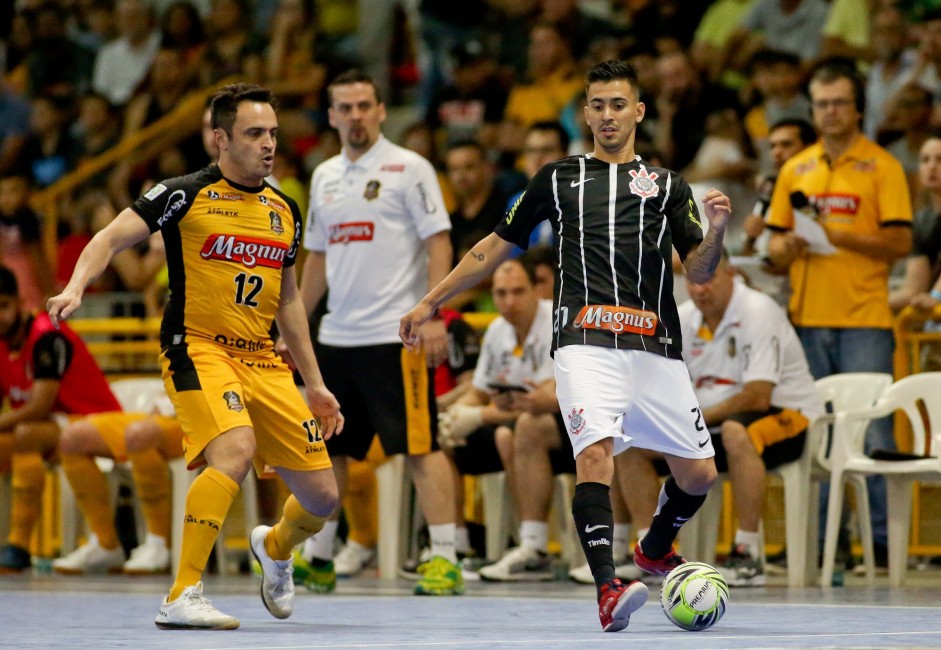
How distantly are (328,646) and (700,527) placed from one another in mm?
4135

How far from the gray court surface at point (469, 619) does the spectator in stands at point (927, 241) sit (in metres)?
1.76

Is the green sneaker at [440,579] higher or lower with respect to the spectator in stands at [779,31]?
lower

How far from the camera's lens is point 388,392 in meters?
8.47

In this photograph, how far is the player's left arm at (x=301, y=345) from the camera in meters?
7.01

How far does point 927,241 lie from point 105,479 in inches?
218

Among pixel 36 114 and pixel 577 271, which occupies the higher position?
pixel 36 114

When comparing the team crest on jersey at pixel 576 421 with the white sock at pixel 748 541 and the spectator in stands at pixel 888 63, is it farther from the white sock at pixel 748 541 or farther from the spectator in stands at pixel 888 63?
the spectator in stands at pixel 888 63

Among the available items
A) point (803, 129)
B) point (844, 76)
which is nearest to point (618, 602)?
point (844, 76)

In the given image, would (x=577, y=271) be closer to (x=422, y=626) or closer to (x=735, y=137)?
(x=422, y=626)

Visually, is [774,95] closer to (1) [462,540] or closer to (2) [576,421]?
(1) [462,540]

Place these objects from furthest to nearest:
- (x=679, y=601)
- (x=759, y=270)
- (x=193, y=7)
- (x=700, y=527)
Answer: (x=193, y=7)
(x=759, y=270)
(x=700, y=527)
(x=679, y=601)

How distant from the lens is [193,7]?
54.6 ft

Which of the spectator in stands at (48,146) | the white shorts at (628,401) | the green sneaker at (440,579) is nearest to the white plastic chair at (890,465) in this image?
the green sneaker at (440,579)

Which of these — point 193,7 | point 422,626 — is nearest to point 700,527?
point 422,626
